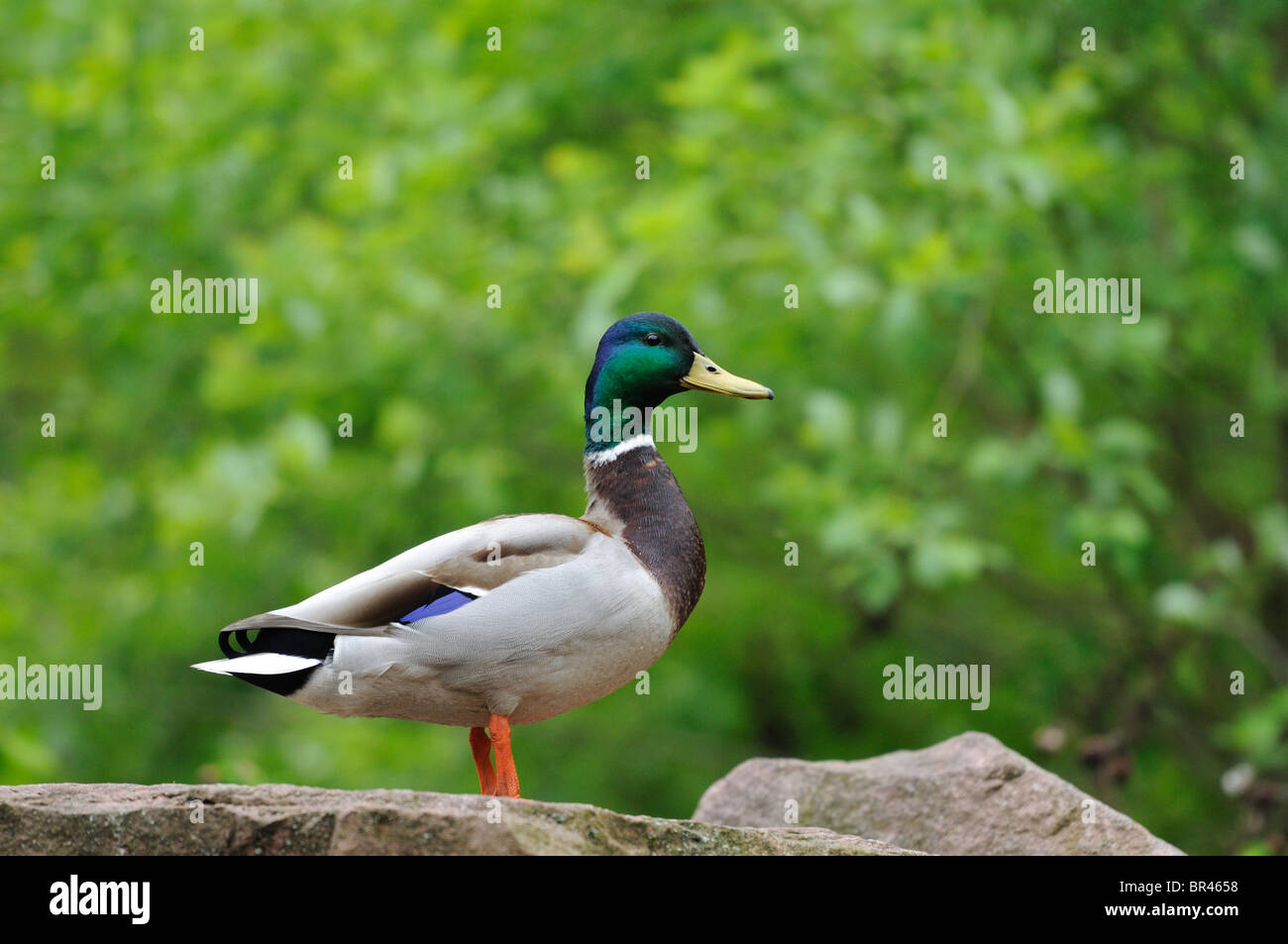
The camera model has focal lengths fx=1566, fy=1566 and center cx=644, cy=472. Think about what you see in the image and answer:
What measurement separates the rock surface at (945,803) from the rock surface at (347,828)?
3.96 feet

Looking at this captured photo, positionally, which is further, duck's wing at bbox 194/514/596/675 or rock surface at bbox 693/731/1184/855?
rock surface at bbox 693/731/1184/855

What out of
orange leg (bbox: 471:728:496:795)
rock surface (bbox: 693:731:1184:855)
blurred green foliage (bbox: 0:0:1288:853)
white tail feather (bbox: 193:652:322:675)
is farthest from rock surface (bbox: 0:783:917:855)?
blurred green foliage (bbox: 0:0:1288:853)

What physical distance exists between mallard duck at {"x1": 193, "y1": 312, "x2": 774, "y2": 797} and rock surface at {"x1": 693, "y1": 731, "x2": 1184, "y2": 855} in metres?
1.23

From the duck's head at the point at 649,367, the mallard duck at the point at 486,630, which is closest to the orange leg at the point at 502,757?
the mallard duck at the point at 486,630

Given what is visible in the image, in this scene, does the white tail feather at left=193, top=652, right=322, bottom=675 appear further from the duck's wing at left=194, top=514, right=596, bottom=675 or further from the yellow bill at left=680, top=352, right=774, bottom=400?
the yellow bill at left=680, top=352, right=774, bottom=400

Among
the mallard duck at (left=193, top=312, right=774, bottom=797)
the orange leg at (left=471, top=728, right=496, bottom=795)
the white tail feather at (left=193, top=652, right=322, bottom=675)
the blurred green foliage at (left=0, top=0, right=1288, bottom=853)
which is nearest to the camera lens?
the white tail feather at (left=193, top=652, right=322, bottom=675)

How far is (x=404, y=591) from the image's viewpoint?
395cm

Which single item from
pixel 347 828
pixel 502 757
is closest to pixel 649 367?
pixel 502 757

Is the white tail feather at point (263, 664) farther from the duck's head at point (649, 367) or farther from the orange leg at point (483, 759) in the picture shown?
the duck's head at point (649, 367)

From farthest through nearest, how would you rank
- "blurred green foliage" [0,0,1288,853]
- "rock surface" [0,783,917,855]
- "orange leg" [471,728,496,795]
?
"blurred green foliage" [0,0,1288,853]
"orange leg" [471,728,496,795]
"rock surface" [0,783,917,855]

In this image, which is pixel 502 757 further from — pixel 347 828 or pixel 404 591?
pixel 347 828

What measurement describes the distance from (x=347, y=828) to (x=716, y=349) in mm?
5727

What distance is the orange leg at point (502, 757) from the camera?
3.98 metres

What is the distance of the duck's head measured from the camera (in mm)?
4395
